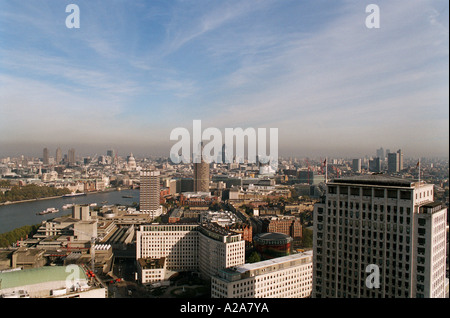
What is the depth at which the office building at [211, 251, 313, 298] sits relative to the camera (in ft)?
14.0

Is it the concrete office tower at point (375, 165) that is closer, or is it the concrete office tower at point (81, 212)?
the concrete office tower at point (375, 165)

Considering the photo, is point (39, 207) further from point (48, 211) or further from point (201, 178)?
point (201, 178)

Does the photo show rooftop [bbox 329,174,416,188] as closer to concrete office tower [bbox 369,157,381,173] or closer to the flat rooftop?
the flat rooftop

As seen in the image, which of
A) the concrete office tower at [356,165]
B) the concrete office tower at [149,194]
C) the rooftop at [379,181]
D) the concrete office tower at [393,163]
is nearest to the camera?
the rooftop at [379,181]

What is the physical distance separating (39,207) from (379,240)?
14.1m

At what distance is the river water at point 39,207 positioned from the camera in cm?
1088

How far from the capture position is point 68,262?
6512 mm

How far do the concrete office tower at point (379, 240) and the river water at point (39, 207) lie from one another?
935 cm

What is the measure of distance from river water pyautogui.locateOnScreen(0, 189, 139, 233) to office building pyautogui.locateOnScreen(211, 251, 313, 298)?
7.87m

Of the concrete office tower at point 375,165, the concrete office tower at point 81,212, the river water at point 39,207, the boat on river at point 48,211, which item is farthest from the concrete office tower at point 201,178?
the concrete office tower at point 375,165

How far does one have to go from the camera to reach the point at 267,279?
469cm

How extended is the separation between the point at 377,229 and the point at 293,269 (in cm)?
230

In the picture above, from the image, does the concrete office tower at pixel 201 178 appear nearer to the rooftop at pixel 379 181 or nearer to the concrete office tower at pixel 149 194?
the concrete office tower at pixel 149 194
